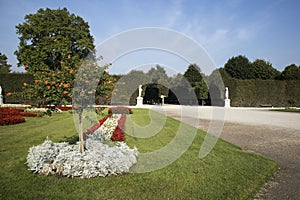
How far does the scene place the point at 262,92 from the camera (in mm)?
29891

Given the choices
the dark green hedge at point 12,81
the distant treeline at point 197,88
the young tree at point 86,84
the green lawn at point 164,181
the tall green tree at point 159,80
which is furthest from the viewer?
the tall green tree at point 159,80

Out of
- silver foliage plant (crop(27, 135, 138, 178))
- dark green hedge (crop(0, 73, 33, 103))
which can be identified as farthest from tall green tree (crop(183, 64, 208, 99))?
silver foliage plant (crop(27, 135, 138, 178))

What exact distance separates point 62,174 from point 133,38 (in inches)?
212

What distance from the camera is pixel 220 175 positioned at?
13.9ft

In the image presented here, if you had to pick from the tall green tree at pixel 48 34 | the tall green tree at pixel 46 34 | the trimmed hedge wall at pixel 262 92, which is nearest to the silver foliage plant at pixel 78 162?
the tall green tree at pixel 48 34

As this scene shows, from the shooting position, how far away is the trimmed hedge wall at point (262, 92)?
2908 centimetres

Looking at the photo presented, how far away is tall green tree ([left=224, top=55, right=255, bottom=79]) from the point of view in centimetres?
4334

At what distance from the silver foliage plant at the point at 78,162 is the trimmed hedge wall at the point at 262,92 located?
27.0 metres

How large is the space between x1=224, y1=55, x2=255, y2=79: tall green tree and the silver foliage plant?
43.3 m

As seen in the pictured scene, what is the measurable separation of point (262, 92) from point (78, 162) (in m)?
30.7

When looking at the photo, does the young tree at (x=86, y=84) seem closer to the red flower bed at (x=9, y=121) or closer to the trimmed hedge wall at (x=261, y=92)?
the red flower bed at (x=9, y=121)

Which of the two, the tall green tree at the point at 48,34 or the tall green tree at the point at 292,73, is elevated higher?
the tall green tree at the point at 48,34

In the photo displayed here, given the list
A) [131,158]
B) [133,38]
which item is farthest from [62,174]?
[133,38]

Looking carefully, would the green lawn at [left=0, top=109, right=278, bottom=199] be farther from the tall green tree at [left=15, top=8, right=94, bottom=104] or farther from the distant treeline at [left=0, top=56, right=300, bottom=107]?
the tall green tree at [left=15, top=8, right=94, bottom=104]
